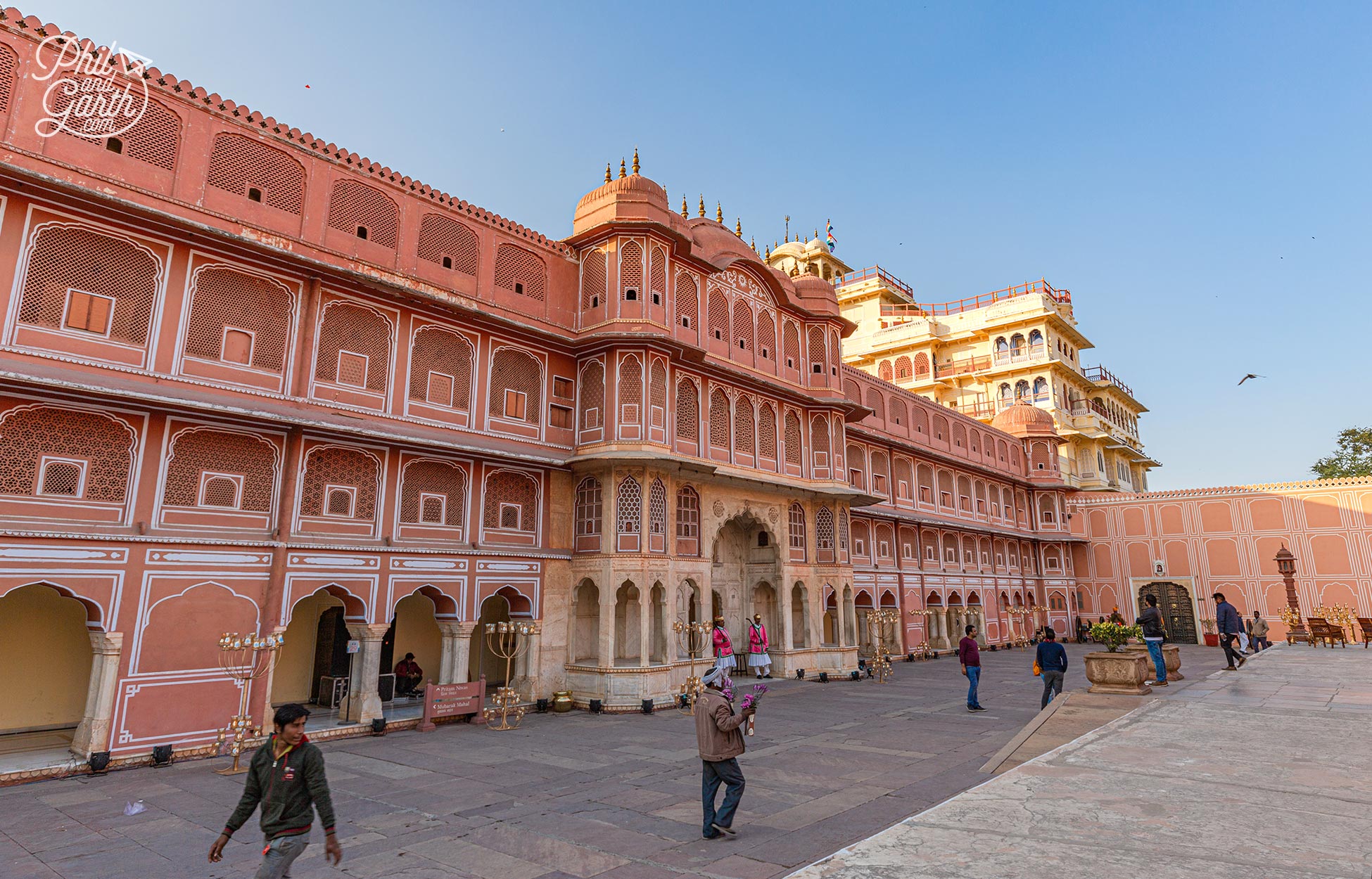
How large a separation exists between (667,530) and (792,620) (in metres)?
7.81

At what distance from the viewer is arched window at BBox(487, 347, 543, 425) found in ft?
55.4

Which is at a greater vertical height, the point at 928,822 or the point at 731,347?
the point at 731,347

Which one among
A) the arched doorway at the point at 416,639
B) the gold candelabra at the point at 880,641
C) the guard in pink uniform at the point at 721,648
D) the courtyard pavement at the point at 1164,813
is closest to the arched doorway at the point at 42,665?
the arched doorway at the point at 416,639

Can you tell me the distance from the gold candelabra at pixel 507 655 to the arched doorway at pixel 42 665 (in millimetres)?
6791

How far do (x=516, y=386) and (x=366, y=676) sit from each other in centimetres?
710

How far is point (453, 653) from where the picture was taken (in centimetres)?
1545

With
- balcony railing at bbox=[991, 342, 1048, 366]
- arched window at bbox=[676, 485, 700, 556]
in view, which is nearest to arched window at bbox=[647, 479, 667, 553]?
arched window at bbox=[676, 485, 700, 556]

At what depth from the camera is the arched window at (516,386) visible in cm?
1688

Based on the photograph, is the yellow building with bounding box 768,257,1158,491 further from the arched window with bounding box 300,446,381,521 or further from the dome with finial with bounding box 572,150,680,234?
the arched window with bounding box 300,446,381,521

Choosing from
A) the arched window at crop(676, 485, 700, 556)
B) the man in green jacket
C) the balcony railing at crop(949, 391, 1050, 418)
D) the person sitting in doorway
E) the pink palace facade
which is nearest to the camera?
the man in green jacket

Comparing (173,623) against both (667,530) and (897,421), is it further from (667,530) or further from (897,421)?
(897,421)

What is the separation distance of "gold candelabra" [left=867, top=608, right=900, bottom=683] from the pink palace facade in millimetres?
976

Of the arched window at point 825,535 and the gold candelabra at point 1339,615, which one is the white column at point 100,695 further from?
the gold candelabra at point 1339,615

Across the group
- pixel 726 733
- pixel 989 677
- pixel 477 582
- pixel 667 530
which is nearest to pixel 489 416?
pixel 477 582
